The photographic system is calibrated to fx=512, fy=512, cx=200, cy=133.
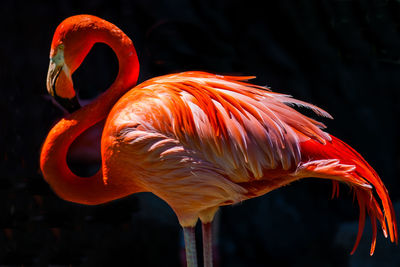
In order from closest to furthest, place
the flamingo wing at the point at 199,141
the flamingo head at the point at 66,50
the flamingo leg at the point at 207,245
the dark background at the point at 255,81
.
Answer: the flamingo wing at the point at 199,141
the flamingo head at the point at 66,50
the flamingo leg at the point at 207,245
the dark background at the point at 255,81

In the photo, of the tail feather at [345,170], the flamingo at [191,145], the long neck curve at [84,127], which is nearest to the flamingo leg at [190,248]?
the flamingo at [191,145]

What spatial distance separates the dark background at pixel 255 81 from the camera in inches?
109

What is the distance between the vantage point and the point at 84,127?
A: 6.56 feet

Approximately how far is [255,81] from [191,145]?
1168 mm

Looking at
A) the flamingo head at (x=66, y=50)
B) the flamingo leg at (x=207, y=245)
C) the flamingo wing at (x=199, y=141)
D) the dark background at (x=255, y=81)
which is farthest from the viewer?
the dark background at (x=255, y=81)

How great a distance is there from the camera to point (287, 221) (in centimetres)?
291

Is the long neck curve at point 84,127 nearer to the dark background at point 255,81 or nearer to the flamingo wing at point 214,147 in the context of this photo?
the flamingo wing at point 214,147

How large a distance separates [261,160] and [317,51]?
3.92 feet

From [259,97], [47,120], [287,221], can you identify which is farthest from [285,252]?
[47,120]

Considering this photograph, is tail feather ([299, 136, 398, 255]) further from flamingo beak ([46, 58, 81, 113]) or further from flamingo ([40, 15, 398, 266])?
flamingo beak ([46, 58, 81, 113])

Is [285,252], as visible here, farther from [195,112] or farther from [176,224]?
[195,112]

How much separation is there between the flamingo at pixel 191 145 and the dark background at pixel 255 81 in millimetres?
884

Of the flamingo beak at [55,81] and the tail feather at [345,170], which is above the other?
the flamingo beak at [55,81]

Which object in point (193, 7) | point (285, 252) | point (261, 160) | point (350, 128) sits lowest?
point (285, 252)
